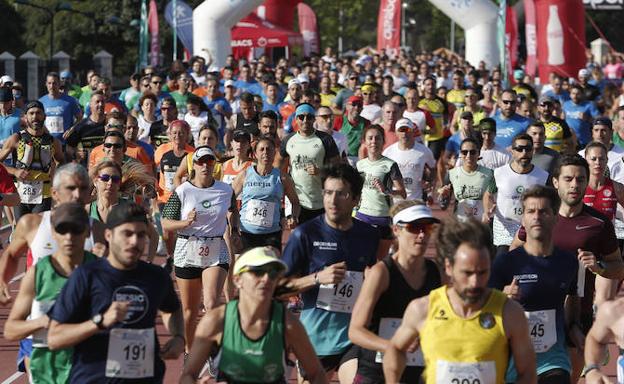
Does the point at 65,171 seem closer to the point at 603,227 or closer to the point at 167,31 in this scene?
the point at 603,227

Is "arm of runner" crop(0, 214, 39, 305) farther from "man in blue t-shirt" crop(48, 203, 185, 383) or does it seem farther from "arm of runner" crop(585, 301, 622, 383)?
"arm of runner" crop(585, 301, 622, 383)

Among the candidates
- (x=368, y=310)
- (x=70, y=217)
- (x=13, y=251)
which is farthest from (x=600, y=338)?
(x=13, y=251)

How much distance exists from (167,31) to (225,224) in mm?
53387

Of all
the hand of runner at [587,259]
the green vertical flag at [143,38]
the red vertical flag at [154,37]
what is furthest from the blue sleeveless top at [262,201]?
the red vertical flag at [154,37]

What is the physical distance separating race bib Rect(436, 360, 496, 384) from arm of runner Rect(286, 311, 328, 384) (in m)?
0.61

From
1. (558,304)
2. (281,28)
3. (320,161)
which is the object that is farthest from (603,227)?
(281,28)

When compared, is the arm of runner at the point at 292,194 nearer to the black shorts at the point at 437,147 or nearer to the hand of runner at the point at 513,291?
Answer: the hand of runner at the point at 513,291

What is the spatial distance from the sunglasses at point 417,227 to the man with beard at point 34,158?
7.29 m

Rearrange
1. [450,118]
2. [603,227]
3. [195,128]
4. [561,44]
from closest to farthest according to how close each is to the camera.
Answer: [603,227]
[195,128]
[450,118]
[561,44]

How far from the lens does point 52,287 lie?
6730 mm

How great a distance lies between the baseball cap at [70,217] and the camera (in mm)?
6616

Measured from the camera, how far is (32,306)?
264 inches

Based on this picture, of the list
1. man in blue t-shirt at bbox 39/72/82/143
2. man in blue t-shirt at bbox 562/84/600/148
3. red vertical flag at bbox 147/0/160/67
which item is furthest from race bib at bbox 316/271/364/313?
red vertical flag at bbox 147/0/160/67

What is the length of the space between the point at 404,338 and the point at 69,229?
5.34 ft
